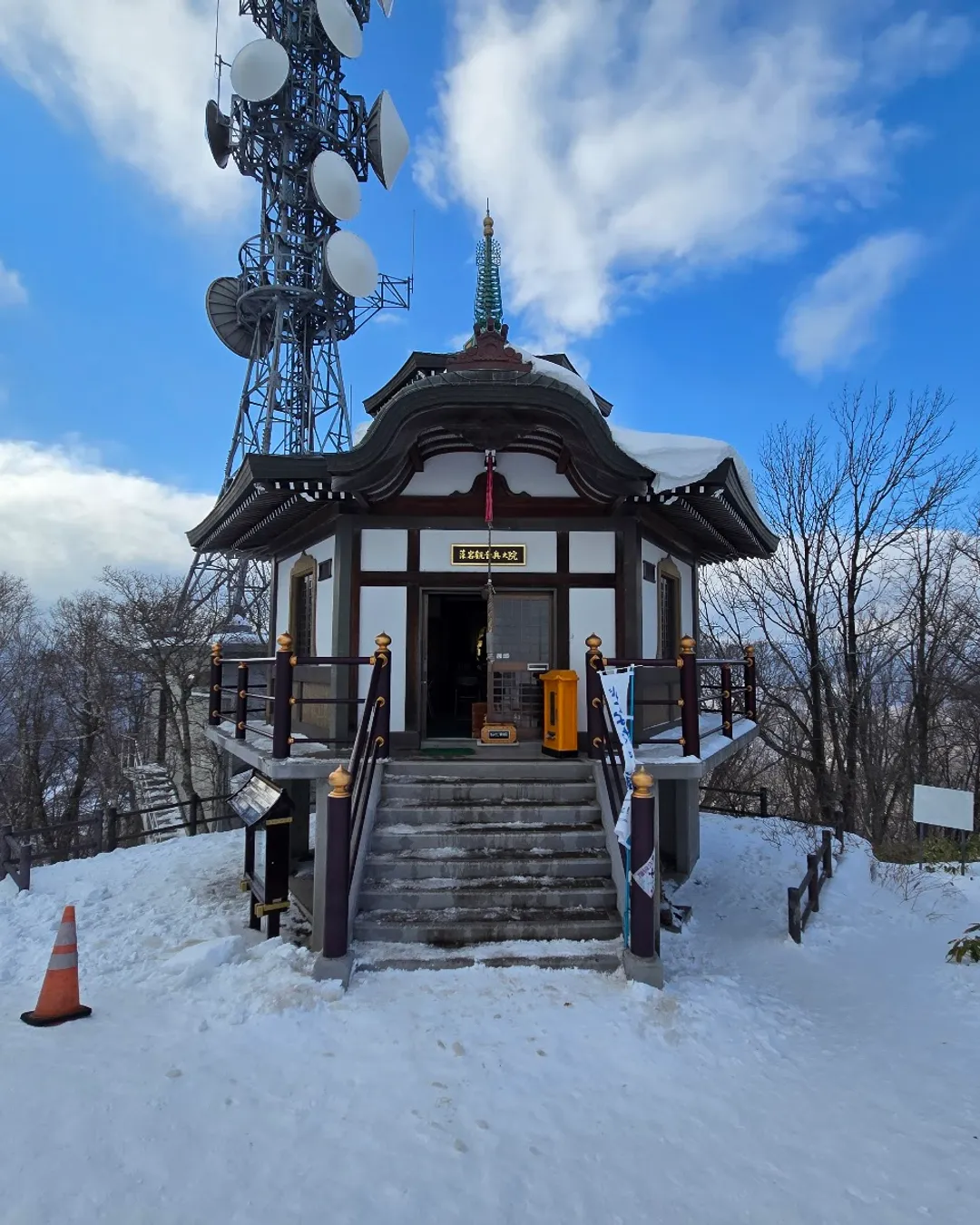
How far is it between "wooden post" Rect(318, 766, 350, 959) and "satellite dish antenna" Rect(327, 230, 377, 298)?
17.8 metres

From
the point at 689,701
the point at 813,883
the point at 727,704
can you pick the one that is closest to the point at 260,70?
the point at 727,704

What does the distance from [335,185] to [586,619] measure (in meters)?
19.3

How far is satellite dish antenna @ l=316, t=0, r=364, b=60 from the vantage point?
69.1 feet

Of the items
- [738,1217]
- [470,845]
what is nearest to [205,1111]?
[738,1217]

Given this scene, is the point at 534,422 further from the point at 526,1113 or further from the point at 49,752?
the point at 49,752

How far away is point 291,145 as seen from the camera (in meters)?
24.1

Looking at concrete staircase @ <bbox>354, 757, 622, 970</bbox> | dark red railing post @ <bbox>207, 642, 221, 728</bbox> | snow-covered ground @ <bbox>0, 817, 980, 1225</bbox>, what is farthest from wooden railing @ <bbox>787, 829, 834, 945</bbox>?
dark red railing post @ <bbox>207, 642, 221, 728</bbox>

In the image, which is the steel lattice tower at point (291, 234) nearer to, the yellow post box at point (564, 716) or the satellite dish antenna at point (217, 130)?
the satellite dish antenna at point (217, 130)

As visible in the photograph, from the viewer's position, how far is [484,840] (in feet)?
20.1

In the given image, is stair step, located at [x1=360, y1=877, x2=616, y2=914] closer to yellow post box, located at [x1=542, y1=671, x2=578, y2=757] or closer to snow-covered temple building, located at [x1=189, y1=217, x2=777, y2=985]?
snow-covered temple building, located at [x1=189, y1=217, x2=777, y2=985]

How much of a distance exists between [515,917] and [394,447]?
4.97 meters

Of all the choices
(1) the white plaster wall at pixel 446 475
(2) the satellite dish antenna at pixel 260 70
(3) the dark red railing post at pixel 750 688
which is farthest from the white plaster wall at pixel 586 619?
(2) the satellite dish antenna at pixel 260 70

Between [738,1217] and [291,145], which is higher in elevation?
[291,145]

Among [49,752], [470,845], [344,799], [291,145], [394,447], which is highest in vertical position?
[291,145]
